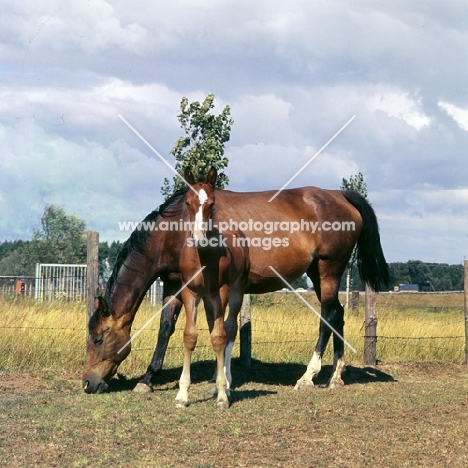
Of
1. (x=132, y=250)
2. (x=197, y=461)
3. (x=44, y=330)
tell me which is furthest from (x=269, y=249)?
(x=197, y=461)

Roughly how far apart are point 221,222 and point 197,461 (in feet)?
14.4

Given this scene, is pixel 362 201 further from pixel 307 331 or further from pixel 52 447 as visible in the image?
pixel 52 447

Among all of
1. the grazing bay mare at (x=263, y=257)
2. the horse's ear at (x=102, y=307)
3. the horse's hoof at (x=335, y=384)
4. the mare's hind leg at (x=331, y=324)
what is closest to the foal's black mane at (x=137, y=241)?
the grazing bay mare at (x=263, y=257)

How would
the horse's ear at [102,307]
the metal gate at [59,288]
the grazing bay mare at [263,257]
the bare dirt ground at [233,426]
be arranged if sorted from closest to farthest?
the bare dirt ground at [233,426] < the horse's ear at [102,307] < the grazing bay mare at [263,257] < the metal gate at [59,288]

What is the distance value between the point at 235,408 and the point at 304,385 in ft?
7.30

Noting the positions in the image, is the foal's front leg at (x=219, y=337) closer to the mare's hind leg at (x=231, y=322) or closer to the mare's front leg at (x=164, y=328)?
the mare's hind leg at (x=231, y=322)

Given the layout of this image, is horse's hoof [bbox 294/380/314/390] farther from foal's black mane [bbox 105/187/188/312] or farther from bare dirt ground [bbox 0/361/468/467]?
foal's black mane [bbox 105/187/188/312]

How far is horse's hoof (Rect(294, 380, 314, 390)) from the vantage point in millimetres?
9414

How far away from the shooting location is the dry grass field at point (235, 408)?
5.53m

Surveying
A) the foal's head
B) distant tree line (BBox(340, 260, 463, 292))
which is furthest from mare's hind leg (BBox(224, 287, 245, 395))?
distant tree line (BBox(340, 260, 463, 292))

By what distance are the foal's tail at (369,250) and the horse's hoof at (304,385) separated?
2202mm

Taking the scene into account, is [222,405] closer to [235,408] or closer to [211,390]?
[235,408]

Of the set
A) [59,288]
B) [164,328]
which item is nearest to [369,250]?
[164,328]

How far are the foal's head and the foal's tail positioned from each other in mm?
4147
